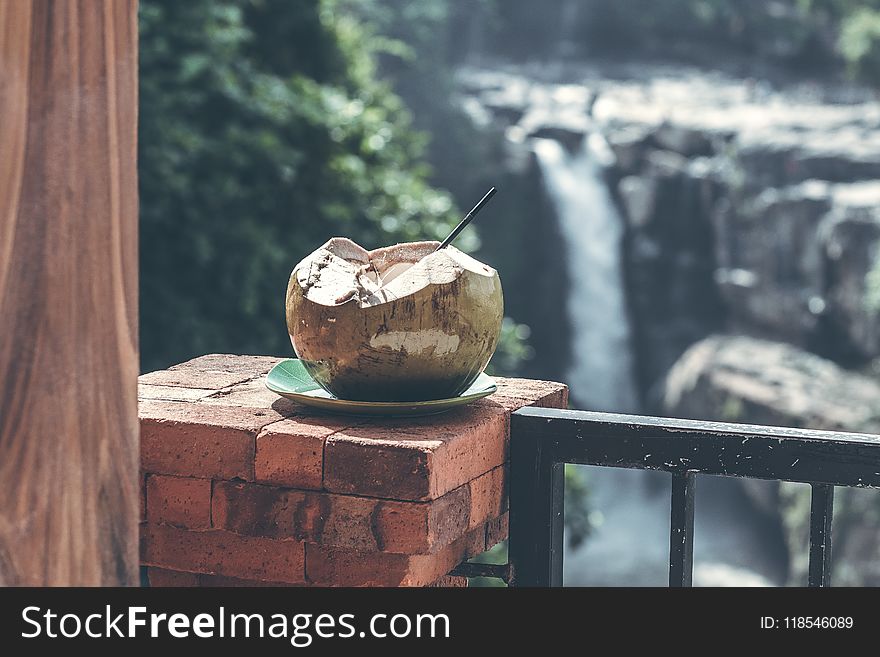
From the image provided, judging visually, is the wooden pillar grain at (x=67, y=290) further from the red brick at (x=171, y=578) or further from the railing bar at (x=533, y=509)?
the railing bar at (x=533, y=509)

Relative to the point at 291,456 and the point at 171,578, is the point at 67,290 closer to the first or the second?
the point at 291,456

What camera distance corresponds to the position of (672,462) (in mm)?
1300

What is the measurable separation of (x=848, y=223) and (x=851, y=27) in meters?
5.32

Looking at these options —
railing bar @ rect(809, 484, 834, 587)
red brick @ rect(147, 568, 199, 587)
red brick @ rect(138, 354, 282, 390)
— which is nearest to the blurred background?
red brick @ rect(138, 354, 282, 390)

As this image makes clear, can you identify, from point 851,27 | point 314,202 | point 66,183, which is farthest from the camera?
point 851,27

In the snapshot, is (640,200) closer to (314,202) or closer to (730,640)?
(314,202)

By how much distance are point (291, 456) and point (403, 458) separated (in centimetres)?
13

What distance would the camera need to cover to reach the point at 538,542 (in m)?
1.38

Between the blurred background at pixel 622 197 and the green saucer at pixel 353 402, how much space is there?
2.89 metres

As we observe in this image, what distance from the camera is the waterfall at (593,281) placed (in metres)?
11.8

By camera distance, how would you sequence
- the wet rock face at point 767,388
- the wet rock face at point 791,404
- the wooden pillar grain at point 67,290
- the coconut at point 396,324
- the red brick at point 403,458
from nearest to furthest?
the wooden pillar grain at point 67,290, the red brick at point 403,458, the coconut at point 396,324, the wet rock face at point 791,404, the wet rock face at point 767,388

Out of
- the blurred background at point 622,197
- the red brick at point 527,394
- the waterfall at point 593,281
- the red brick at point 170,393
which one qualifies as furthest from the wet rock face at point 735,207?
the red brick at point 170,393

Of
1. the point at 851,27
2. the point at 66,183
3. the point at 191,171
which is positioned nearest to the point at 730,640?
the point at 66,183

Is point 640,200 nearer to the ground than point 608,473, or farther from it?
farther from it
